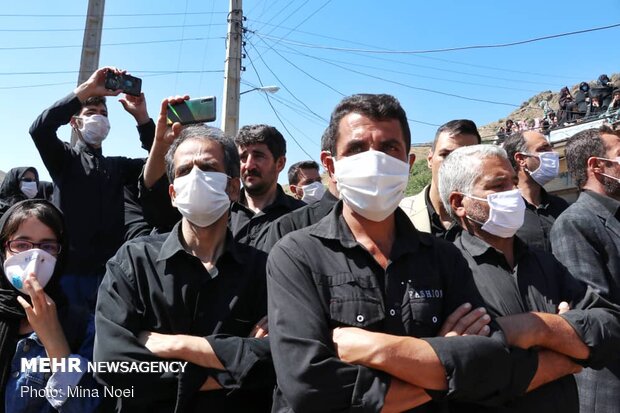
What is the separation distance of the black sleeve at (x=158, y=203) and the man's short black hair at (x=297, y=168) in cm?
350

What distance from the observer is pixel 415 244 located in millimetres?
1963

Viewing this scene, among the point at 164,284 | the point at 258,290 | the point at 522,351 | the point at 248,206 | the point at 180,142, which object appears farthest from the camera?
the point at 248,206

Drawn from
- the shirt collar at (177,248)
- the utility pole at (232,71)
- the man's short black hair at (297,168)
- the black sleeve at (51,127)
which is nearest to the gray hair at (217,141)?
the shirt collar at (177,248)

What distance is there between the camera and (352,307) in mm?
1773

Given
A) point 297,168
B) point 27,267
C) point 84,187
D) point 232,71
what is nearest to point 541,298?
point 27,267

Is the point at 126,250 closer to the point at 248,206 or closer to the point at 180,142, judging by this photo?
the point at 180,142

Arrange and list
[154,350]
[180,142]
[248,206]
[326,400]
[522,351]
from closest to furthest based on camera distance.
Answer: [326,400]
[522,351]
[154,350]
[180,142]
[248,206]

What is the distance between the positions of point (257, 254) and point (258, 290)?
211 millimetres

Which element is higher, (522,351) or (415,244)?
(415,244)

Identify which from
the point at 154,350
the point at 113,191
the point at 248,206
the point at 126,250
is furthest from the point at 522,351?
the point at 113,191

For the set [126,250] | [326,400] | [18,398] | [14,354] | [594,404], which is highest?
[126,250]

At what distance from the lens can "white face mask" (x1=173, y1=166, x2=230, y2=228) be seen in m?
2.32

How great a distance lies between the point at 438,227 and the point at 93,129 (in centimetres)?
288

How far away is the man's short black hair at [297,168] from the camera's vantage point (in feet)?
22.1
